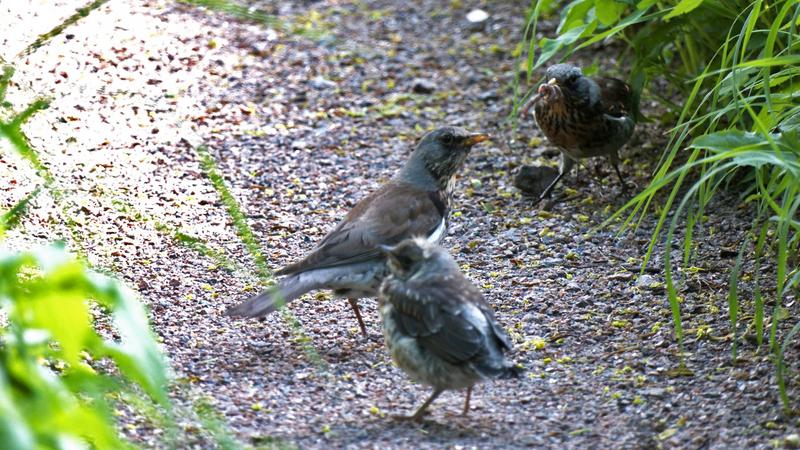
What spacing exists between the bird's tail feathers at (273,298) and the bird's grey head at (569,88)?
7.56 feet

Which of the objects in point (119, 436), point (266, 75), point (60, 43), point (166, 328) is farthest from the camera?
point (266, 75)

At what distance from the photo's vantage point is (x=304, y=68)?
8391 mm

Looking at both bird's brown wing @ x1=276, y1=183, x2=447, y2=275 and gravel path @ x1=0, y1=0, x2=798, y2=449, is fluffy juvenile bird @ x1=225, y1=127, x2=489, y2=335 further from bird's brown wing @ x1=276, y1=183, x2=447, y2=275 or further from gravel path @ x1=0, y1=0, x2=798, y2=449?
gravel path @ x1=0, y1=0, x2=798, y2=449

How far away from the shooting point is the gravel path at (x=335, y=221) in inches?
169

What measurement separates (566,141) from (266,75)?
2.57m

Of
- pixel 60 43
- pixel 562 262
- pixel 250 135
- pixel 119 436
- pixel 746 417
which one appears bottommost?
pixel 746 417

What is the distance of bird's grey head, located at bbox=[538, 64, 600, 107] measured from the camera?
21.5 ft

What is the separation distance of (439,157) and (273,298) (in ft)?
4.73

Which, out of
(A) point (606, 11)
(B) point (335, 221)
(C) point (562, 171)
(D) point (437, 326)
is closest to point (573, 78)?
(C) point (562, 171)

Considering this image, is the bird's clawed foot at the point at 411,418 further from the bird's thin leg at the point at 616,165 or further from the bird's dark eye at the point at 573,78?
the bird's dark eye at the point at 573,78

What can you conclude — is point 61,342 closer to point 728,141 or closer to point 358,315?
point 728,141

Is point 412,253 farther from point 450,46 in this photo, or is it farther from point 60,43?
point 450,46

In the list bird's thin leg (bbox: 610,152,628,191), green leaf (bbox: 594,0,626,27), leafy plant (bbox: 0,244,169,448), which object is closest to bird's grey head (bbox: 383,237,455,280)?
leafy plant (bbox: 0,244,169,448)

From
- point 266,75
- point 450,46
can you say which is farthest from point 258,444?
point 450,46
